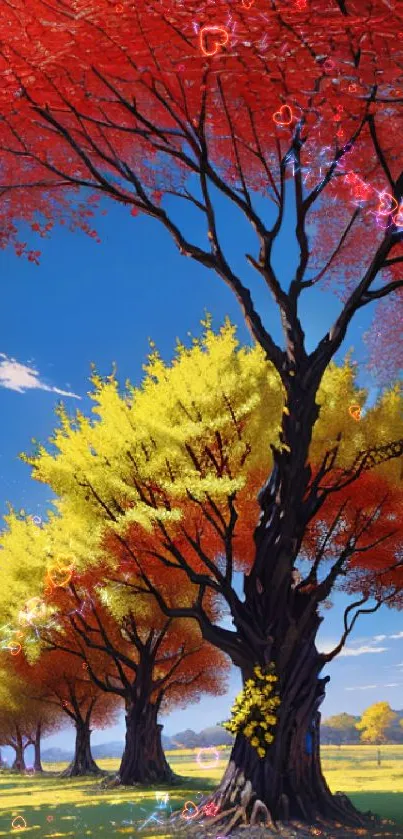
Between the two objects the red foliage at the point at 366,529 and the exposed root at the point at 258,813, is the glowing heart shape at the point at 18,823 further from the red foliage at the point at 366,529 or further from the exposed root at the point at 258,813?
the red foliage at the point at 366,529

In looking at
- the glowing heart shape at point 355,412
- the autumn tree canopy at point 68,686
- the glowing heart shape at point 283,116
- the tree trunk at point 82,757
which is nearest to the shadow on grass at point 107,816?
the glowing heart shape at point 355,412

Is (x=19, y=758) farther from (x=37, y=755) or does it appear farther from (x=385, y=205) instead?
(x=385, y=205)

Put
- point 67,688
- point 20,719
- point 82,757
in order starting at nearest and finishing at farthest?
point 82,757
point 67,688
point 20,719

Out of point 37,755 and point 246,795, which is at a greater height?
point 37,755

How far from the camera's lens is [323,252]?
53.9ft

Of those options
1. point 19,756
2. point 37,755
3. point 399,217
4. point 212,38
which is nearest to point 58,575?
point 399,217

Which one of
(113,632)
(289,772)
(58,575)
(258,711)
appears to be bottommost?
(289,772)

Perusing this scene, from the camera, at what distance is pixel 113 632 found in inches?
1034

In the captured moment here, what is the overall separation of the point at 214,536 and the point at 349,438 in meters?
4.18

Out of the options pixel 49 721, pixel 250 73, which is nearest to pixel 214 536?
pixel 250 73

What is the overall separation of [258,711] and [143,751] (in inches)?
477

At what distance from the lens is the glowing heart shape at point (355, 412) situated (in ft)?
51.4

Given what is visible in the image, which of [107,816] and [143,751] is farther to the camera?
[143,751]

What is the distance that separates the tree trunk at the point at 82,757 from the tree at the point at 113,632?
3.46 metres
